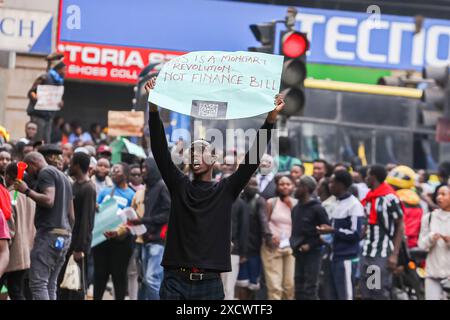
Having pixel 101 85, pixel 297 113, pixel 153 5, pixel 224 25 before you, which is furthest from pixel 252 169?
pixel 101 85

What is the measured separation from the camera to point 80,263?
1270 centimetres

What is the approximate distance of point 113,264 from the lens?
1366cm

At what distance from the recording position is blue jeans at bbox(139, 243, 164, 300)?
13188 mm

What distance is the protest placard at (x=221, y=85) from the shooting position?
25.6 ft

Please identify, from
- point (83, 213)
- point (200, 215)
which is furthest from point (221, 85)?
point (83, 213)

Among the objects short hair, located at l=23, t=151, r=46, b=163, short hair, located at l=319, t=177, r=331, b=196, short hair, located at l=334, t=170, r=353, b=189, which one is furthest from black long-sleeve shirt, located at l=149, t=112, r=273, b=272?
short hair, located at l=319, t=177, r=331, b=196

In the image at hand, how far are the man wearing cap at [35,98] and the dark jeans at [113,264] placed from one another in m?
3.62

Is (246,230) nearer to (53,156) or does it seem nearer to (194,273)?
(53,156)

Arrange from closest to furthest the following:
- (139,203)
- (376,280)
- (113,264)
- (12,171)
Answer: (12,171) → (376,280) → (113,264) → (139,203)

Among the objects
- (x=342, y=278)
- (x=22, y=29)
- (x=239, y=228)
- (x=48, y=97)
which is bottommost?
(x=342, y=278)

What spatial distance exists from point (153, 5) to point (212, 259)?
69.2 feet

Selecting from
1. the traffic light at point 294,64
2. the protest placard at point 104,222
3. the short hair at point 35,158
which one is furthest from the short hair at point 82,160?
the traffic light at point 294,64

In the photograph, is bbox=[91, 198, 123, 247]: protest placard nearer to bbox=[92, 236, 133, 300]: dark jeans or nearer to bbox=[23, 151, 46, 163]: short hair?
bbox=[92, 236, 133, 300]: dark jeans

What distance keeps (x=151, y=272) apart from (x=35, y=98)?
4.38 meters
